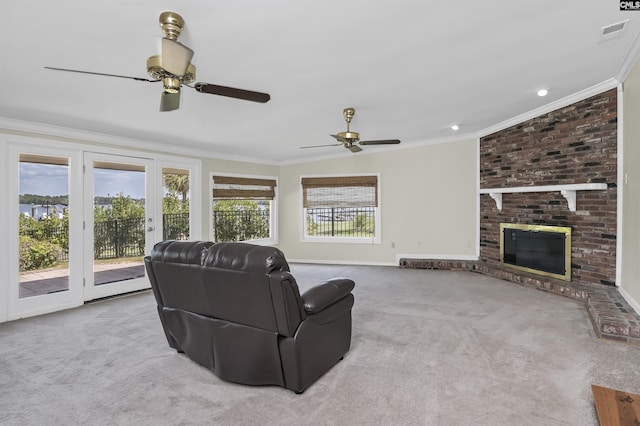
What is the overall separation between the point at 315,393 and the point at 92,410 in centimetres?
139

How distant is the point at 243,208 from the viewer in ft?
23.2

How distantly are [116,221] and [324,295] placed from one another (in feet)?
12.7

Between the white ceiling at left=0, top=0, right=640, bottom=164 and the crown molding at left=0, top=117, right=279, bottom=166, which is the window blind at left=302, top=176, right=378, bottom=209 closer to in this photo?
the crown molding at left=0, top=117, right=279, bottom=166

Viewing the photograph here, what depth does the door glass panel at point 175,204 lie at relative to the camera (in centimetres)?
543

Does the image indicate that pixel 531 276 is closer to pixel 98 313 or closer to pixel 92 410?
pixel 92 410

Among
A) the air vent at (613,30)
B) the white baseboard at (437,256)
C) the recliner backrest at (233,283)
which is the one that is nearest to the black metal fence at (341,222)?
the white baseboard at (437,256)

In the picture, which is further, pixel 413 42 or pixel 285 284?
pixel 413 42

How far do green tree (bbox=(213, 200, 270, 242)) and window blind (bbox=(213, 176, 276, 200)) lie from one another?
172 millimetres

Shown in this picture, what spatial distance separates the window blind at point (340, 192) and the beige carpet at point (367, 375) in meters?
3.36

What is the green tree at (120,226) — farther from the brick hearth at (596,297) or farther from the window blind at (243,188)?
the brick hearth at (596,297)

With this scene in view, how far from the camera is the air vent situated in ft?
8.67

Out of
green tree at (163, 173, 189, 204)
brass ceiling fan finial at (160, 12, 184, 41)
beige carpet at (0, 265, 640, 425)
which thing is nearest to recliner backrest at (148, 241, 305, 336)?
beige carpet at (0, 265, 640, 425)

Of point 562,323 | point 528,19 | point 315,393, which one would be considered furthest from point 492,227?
point 315,393

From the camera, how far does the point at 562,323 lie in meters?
3.41
